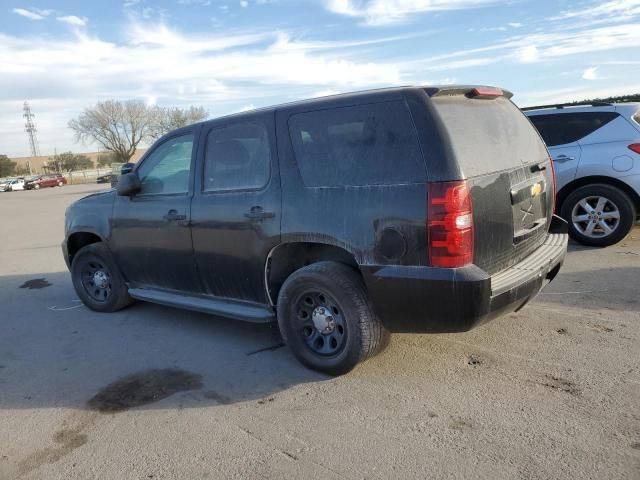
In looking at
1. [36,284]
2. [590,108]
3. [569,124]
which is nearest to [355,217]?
[569,124]

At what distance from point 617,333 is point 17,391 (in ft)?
15.0

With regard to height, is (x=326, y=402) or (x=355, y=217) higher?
(x=355, y=217)

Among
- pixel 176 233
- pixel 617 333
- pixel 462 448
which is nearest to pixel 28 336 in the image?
pixel 176 233

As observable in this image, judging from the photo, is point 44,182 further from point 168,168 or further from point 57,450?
point 57,450

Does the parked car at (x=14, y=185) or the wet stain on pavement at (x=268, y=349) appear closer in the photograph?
the wet stain on pavement at (x=268, y=349)

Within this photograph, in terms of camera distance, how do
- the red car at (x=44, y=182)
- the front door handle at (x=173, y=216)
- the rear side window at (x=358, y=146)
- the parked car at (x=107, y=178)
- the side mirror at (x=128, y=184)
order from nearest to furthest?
the rear side window at (x=358, y=146) → the front door handle at (x=173, y=216) → the side mirror at (x=128, y=184) → the parked car at (x=107, y=178) → the red car at (x=44, y=182)

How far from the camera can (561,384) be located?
3.45 meters

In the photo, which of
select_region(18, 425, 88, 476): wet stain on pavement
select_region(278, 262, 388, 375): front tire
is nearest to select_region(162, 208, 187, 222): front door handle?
select_region(278, 262, 388, 375): front tire

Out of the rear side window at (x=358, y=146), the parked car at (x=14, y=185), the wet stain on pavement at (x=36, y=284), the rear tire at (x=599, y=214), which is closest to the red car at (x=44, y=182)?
the parked car at (x=14, y=185)

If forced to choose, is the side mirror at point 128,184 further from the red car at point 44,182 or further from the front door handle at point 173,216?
the red car at point 44,182

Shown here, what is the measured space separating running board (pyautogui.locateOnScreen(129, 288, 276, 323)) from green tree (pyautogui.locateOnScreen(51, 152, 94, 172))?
3578 inches

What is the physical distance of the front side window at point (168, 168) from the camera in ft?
15.3

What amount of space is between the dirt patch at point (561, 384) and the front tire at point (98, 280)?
3995 millimetres

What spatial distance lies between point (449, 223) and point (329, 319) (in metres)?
1.13
